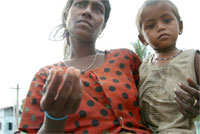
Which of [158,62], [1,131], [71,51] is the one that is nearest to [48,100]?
[158,62]

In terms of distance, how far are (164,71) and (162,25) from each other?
35 centimetres

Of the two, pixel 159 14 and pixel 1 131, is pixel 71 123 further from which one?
pixel 1 131

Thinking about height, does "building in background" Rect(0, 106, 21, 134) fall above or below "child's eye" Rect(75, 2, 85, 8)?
below

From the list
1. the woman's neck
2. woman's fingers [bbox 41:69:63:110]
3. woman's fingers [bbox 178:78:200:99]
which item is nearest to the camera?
woman's fingers [bbox 41:69:63:110]

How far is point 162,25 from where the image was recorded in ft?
5.51

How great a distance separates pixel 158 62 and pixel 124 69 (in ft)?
0.96

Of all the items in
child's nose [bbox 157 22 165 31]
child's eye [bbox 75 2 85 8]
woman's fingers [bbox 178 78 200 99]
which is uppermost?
child's eye [bbox 75 2 85 8]

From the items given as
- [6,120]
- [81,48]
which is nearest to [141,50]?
[81,48]

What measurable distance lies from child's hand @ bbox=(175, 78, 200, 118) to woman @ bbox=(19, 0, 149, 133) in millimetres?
342

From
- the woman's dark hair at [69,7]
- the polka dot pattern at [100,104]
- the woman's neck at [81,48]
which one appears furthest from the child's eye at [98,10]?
the polka dot pattern at [100,104]

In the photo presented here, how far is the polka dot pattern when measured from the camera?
1.57 m

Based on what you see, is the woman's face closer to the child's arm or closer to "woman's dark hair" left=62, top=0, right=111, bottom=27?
"woman's dark hair" left=62, top=0, right=111, bottom=27

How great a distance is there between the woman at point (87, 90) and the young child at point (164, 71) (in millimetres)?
115

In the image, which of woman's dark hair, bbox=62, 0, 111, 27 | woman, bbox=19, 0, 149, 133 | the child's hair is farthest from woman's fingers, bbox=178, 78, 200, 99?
woman's dark hair, bbox=62, 0, 111, 27
